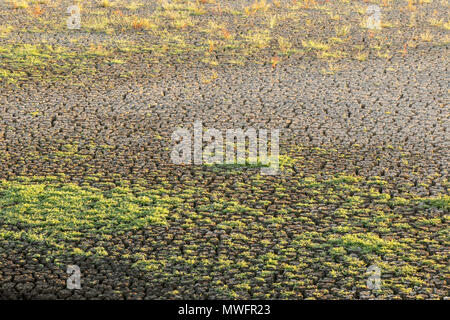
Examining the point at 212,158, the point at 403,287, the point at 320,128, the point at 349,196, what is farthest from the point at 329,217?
the point at 320,128

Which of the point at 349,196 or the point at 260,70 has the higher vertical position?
the point at 260,70

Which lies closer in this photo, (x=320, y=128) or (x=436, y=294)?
(x=436, y=294)

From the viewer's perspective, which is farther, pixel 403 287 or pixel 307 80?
pixel 307 80

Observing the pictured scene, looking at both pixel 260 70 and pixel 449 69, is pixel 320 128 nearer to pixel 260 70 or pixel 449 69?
pixel 260 70

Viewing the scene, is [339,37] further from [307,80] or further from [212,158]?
[212,158]

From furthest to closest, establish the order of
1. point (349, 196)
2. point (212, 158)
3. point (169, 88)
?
1. point (169, 88)
2. point (212, 158)
3. point (349, 196)
